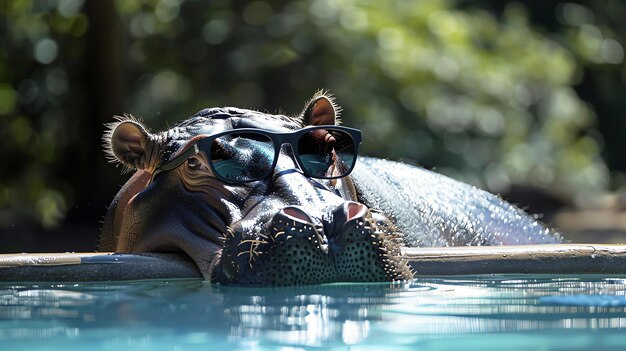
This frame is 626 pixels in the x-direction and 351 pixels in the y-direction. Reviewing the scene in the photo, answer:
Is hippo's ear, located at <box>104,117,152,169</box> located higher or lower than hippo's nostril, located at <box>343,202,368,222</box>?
higher

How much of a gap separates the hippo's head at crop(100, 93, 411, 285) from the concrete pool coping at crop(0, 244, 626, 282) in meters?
0.14

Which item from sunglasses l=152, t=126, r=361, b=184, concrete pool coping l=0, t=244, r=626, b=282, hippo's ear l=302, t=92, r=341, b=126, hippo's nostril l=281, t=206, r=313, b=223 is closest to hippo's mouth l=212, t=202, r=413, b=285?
hippo's nostril l=281, t=206, r=313, b=223

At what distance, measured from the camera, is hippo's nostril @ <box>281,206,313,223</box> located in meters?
3.48

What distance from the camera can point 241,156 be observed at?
168 inches

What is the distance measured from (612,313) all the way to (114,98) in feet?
35.3

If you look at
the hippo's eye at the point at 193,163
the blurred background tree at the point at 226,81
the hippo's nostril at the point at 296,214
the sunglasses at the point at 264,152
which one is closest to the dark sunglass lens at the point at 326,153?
the sunglasses at the point at 264,152

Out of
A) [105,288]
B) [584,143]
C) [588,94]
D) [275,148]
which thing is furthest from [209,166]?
[588,94]

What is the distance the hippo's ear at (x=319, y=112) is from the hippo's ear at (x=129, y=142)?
2.31 ft

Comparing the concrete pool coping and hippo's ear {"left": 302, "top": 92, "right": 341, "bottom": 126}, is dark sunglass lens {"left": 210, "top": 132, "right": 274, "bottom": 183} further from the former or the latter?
hippo's ear {"left": 302, "top": 92, "right": 341, "bottom": 126}

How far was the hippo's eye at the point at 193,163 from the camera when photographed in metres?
4.38

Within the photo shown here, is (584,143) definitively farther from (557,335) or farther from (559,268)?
(557,335)

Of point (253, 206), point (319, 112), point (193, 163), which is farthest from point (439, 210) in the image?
Result: point (253, 206)

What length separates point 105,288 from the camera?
141 inches

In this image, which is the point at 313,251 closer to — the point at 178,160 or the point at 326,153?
the point at 326,153
